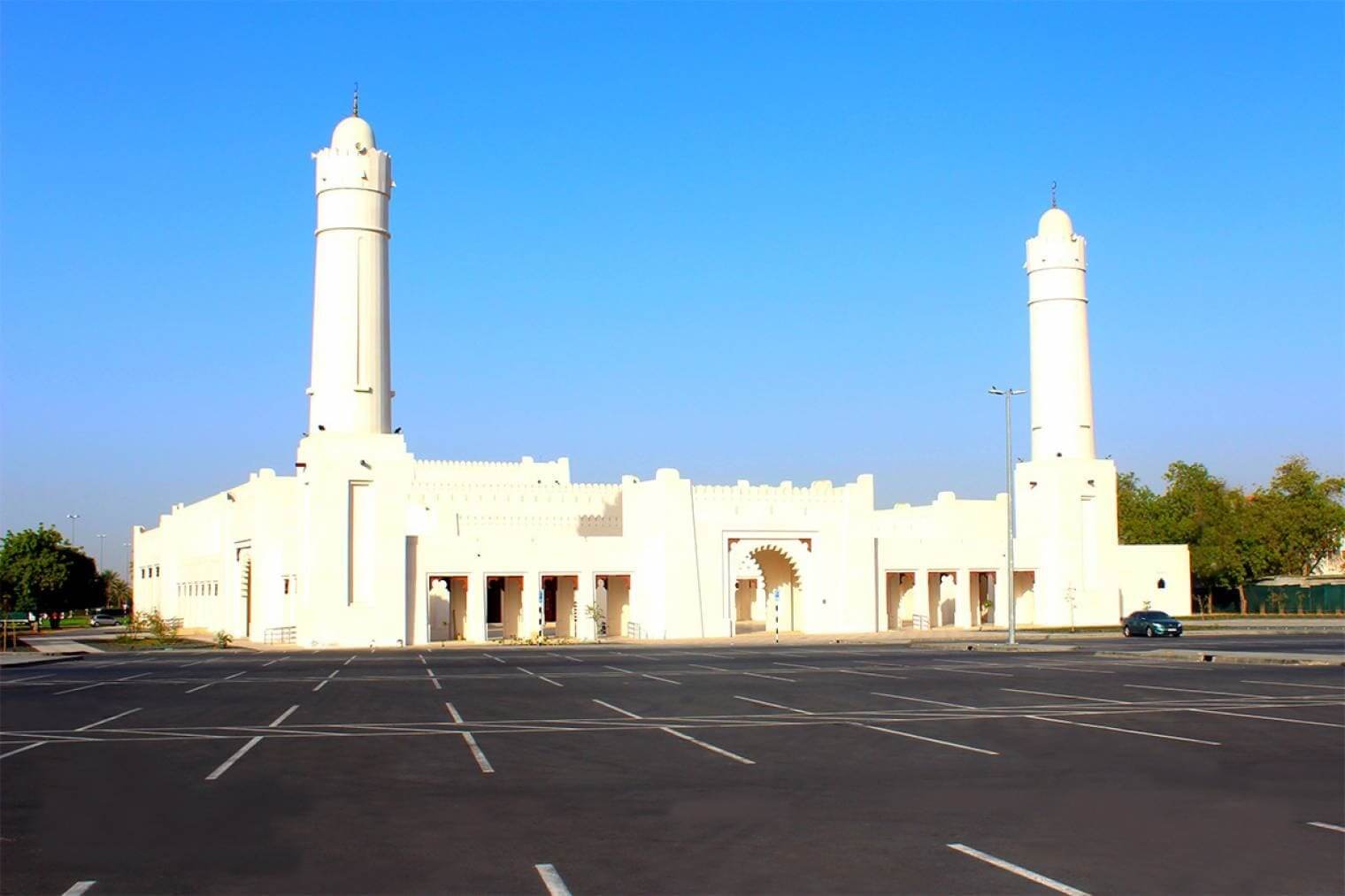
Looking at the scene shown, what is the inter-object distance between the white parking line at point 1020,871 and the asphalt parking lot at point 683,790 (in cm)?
3

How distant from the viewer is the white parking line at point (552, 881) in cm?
934

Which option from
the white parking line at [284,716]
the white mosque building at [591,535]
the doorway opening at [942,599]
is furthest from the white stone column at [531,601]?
the white parking line at [284,716]

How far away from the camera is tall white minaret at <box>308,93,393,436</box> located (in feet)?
212

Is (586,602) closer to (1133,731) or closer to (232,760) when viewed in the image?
(1133,731)

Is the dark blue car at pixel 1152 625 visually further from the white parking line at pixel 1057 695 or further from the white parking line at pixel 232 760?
the white parking line at pixel 232 760

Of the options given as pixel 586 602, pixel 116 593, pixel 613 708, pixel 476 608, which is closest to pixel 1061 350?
pixel 586 602

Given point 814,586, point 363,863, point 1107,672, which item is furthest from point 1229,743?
point 814,586

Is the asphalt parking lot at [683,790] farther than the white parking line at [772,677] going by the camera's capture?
No

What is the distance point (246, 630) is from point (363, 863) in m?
64.3

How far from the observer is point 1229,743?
57.5 ft

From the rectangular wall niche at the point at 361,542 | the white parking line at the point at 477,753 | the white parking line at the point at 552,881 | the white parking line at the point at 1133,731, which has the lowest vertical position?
the white parking line at the point at 1133,731

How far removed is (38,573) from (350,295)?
156 ft

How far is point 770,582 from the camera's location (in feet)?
243

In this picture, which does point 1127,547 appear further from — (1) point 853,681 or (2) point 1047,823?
(2) point 1047,823
